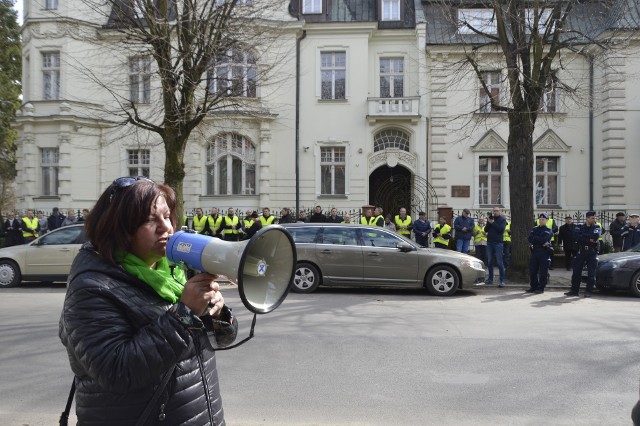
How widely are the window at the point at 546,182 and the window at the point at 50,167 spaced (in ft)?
65.6

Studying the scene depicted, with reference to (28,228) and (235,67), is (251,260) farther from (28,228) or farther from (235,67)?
(28,228)

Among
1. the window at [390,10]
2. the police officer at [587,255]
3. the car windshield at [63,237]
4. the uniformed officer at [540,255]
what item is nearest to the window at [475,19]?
the window at [390,10]

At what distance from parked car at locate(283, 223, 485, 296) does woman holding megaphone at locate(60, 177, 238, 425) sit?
9673 mm

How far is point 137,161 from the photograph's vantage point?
75.4 feet

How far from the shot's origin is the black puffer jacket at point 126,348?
1735 millimetres

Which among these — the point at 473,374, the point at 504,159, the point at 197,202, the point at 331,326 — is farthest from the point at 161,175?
the point at 473,374

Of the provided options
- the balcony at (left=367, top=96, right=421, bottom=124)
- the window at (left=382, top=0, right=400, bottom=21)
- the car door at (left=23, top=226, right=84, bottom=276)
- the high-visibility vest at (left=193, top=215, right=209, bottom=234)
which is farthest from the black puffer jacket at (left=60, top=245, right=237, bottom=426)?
the window at (left=382, top=0, right=400, bottom=21)

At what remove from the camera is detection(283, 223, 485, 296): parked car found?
38.6 feet

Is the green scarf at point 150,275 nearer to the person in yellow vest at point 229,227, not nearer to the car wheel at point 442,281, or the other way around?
the car wheel at point 442,281

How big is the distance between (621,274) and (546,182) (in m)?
11.0

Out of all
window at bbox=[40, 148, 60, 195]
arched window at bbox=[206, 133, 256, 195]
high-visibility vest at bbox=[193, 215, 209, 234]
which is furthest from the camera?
window at bbox=[40, 148, 60, 195]

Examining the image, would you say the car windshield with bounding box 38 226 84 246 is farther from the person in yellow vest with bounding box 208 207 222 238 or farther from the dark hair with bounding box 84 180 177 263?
the dark hair with bounding box 84 180 177 263

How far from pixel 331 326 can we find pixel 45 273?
8.26 m

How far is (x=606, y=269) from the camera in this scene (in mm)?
12242
